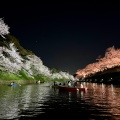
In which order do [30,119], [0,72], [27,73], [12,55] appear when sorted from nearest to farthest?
[30,119], [12,55], [0,72], [27,73]

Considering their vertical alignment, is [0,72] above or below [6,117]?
above

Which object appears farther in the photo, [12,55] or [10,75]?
[10,75]

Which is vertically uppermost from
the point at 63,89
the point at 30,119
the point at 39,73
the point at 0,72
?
the point at 39,73

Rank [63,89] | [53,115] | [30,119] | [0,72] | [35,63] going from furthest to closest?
[35,63]
[0,72]
[63,89]
[53,115]
[30,119]

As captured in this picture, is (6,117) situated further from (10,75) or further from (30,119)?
(10,75)

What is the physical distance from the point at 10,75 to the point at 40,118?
83902mm

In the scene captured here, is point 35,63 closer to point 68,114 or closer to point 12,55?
point 12,55

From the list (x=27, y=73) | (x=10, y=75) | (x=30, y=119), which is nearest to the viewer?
(x=30, y=119)

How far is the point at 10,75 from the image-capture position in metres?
105

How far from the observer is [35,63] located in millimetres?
168875

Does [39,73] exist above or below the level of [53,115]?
above

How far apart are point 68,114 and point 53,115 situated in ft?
5.76

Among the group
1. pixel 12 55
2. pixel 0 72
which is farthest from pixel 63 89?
pixel 0 72

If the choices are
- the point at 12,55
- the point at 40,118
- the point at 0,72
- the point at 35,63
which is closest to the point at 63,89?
the point at 12,55
